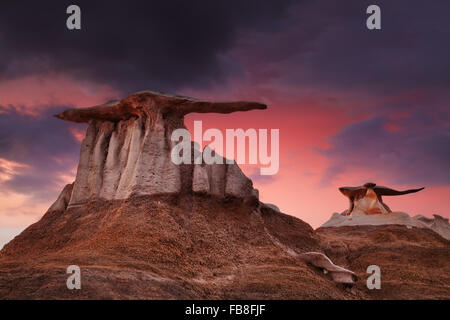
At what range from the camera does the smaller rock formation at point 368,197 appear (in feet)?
127

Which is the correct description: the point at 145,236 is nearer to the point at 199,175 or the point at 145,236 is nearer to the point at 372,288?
the point at 199,175

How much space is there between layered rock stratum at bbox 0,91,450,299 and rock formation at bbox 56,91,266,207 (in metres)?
0.05

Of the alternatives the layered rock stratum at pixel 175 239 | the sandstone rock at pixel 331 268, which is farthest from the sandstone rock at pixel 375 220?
the sandstone rock at pixel 331 268

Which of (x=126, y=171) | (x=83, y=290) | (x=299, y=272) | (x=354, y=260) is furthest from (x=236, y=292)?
(x=354, y=260)

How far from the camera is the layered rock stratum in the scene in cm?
1482

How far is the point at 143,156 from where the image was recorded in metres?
21.4

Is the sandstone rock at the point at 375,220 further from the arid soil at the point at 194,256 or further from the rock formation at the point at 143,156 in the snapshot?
the rock formation at the point at 143,156

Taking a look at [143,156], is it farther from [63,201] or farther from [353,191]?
[353,191]

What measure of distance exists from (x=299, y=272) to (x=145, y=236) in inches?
234

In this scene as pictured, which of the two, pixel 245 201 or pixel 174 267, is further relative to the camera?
pixel 245 201

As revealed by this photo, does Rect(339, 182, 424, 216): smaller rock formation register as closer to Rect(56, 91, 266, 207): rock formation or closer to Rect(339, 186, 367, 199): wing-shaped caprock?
Rect(339, 186, 367, 199): wing-shaped caprock

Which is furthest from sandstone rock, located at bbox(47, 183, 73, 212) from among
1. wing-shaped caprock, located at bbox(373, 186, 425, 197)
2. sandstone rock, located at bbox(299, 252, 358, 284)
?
wing-shaped caprock, located at bbox(373, 186, 425, 197)

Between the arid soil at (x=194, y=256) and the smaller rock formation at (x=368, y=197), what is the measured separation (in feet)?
37.7
